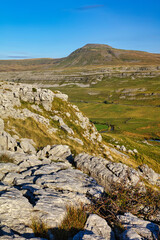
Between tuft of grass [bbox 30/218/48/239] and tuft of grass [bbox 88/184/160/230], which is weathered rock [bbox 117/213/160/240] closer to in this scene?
tuft of grass [bbox 88/184/160/230]

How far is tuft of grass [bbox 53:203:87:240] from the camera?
9695mm

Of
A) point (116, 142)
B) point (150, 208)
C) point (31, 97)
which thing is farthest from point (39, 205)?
point (116, 142)

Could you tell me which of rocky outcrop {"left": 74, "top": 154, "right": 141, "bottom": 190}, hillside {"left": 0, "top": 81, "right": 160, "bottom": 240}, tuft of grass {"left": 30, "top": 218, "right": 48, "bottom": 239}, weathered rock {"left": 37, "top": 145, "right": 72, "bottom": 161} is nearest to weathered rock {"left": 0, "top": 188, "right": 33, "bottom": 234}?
hillside {"left": 0, "top": 81, "right": 160, "bottom": 240}

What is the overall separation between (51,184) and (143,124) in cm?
13394

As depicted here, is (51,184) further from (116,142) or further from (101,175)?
(116,142)

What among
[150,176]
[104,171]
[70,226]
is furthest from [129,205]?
[150,176]

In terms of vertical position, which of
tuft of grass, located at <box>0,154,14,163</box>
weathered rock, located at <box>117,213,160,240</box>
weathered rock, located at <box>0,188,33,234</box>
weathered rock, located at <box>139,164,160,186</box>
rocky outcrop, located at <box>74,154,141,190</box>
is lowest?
weathered rock, located at <box>139,164,160,186</box>

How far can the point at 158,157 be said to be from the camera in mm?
70750

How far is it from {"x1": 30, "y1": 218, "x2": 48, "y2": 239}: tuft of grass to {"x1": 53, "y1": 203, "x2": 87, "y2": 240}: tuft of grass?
523 millimetres

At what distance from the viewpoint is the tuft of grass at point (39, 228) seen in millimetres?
9606

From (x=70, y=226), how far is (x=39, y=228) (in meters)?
1.72

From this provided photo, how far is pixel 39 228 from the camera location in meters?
9.87

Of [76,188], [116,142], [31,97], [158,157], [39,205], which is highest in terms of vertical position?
[31,97]

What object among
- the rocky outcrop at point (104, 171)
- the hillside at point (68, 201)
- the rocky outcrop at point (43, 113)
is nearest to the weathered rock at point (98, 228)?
the hillside at point (68, 201)
